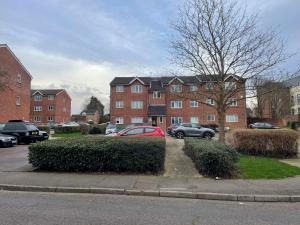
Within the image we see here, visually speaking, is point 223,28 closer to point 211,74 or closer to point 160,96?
point 211,74

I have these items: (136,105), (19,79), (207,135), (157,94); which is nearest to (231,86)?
(207,135)

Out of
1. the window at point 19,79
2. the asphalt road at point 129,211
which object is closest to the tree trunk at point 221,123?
the asphalt road at point 129,211

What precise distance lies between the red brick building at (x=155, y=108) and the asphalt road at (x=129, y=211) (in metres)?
41.2

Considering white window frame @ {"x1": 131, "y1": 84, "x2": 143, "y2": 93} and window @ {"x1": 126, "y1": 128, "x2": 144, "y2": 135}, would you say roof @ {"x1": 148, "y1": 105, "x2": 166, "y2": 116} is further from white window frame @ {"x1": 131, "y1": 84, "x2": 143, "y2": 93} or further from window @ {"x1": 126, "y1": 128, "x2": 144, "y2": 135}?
window @ {"x1": 126, "y1": 128, "x2": 144, "y2": 135}

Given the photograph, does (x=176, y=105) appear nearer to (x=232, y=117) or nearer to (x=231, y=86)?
(x=232, y=117)

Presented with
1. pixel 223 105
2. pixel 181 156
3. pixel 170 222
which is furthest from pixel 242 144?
pixel 170 222

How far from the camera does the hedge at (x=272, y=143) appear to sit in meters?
16.5

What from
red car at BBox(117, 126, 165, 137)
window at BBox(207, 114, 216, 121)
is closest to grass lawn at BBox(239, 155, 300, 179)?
red car at BBox(117, 126, 165, 137)

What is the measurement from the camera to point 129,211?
6.45 metres

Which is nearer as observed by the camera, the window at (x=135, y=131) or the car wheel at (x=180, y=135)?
the window at (x=135, y=131)

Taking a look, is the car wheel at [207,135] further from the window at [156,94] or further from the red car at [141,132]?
the window at [156,94]

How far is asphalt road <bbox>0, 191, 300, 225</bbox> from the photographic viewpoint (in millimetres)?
5754

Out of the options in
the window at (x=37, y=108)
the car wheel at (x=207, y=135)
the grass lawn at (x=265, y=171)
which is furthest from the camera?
the window at (x=37, y=108)

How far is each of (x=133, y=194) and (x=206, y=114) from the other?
4261 centimetres
